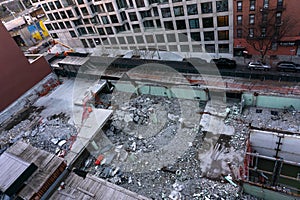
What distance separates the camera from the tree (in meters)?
31.5

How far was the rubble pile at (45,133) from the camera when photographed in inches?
1112

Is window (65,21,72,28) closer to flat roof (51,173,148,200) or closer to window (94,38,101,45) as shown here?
window (94,38,101,45)

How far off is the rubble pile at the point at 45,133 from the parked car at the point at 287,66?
3278cm

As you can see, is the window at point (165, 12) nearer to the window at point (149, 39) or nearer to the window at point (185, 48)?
the window at point (149, 39)

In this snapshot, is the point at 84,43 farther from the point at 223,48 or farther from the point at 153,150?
the point at 153,150

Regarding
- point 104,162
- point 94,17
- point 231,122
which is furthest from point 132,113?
point 94,17

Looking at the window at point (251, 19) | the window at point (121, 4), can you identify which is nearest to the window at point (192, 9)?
the window at point (251, 19)

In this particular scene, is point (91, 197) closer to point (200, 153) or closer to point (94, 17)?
point (200, 153)

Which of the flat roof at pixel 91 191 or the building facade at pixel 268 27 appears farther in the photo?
the building facade at pixel 268 27

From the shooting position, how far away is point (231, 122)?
2647 centimetres

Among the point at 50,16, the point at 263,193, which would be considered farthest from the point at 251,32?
the point at 50,16

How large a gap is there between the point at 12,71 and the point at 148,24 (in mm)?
27291

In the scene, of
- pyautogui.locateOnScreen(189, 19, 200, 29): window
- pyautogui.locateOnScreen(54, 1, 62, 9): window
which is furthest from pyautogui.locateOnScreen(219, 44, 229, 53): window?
pyautogui.locateOnScreen(54, 1, 62, 9): window

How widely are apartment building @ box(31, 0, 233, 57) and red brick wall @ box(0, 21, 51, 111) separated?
15.8 metres
